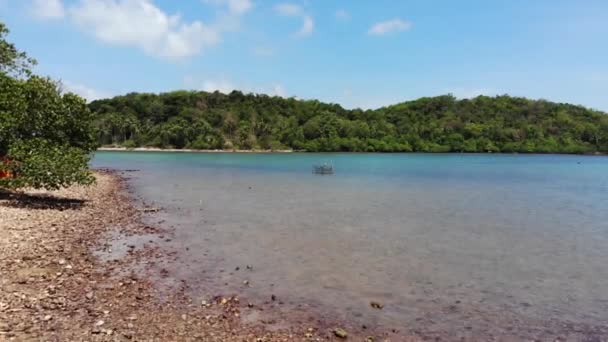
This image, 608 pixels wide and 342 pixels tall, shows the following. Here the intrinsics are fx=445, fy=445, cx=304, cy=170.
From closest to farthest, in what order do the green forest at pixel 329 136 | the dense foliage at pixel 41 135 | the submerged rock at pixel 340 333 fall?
1. the submerged rock at pixel 340 333
2. the dense foliage at pixel 41 135
3. the green forest at pixel 329 136

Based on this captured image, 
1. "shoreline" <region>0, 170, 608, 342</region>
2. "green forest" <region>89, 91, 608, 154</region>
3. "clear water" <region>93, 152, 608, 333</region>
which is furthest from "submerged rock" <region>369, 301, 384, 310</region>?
"green forest" <region>89, 91, 608, 154</region>

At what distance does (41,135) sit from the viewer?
81.9ft

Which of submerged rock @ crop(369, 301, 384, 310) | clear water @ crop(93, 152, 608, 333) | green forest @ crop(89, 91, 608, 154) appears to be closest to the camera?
submerged rock @ crop(369, 301, 384, 310)

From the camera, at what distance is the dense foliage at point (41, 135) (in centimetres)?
2262

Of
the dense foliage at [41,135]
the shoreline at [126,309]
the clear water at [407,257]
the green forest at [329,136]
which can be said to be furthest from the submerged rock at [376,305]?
the green forest at [329,136]

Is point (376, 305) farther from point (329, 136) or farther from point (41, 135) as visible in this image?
point (329, 136)

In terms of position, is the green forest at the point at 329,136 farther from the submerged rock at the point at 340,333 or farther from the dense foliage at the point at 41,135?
the submerged rock at the point at 340,333

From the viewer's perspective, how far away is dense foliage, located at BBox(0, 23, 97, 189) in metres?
22.6

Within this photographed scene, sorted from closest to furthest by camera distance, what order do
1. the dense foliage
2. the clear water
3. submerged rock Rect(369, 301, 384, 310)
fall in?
submerged rock Rect(369, 301, 384, 310), the clear water, the dense foliage

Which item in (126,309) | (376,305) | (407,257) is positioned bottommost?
(407,257)

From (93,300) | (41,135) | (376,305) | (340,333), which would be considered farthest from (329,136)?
(340,333)

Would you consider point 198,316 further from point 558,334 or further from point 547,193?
point 547,193

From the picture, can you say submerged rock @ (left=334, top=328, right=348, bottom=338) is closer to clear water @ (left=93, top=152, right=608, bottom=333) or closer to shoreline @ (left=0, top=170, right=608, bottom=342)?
shoreline @ (left=0, top=170, right=608, bottom=342)

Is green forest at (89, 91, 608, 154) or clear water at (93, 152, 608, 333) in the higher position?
green forest at (89, 91, 608, 154)
